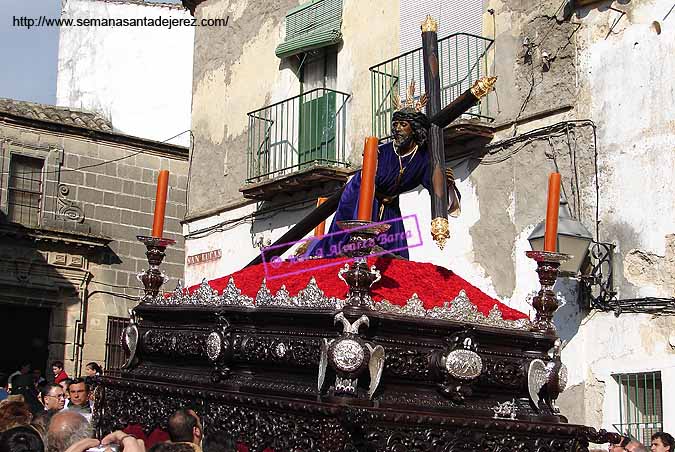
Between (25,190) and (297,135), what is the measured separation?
5.24 m

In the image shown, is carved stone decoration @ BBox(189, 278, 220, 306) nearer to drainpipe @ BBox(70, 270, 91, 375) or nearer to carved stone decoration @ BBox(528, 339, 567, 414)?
carved stone decoration @ BBox(528, 339, 567, 414)

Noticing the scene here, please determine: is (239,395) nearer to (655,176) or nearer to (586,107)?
(655,176)

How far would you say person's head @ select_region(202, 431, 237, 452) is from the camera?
3490 mm

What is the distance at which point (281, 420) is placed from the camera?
3.60 metres

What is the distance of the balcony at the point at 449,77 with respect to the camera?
8.77 metres

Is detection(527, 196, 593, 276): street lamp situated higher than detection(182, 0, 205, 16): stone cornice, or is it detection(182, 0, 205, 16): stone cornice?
detection(182, 0, 205, 16): stone cornice

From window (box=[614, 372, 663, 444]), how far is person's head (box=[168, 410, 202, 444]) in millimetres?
4475

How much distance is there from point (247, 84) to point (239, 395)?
351 inches

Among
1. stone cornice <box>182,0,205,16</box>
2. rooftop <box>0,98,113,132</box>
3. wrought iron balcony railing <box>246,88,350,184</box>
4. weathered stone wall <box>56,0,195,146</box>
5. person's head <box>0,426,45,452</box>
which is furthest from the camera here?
weathered stone wall <box>56,0,195,146</box>

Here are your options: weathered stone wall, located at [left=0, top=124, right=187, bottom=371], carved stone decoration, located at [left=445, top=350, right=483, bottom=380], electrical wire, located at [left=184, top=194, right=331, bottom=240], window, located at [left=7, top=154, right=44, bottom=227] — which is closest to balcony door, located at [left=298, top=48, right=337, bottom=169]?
electrical wire, located at [left=184, top=194, right=331, bottom=240]

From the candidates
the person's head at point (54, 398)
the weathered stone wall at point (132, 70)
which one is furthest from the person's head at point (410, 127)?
the weathered stone wall at point (132, 70)

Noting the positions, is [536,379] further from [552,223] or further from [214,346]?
[214,346]

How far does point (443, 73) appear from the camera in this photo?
938 cm

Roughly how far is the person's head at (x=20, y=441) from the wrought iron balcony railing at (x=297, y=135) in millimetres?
7147
